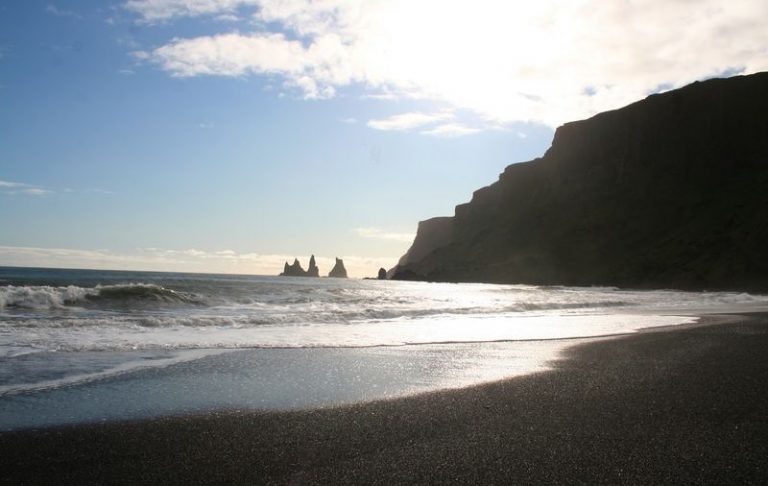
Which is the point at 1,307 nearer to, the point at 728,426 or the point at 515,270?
the point at 728,426

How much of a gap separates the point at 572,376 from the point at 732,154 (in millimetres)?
95795

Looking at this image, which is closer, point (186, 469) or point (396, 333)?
point (186, 469)

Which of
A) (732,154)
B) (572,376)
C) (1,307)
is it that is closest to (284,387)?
(572,376)

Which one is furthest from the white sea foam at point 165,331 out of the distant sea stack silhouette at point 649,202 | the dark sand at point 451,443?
the distant sea stack silhouette at point 649,202

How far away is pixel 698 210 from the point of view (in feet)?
269

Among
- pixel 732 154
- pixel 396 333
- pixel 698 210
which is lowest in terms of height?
pixel 396 333

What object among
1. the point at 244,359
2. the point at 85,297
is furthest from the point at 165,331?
the point at 85,297

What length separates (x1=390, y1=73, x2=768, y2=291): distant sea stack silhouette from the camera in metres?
74.1

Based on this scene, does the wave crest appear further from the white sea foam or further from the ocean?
the ocean

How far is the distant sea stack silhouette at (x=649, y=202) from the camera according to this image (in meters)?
74.1

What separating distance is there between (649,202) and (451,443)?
96.6m

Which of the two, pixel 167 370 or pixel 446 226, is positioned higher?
pixel 446 226

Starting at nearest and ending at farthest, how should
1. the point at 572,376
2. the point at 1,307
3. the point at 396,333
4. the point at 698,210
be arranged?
the point at 572,376 < the point at 396,333 < the point at 1,307 < the point at 698,210

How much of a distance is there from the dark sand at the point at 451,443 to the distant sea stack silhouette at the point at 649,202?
71.1 m
